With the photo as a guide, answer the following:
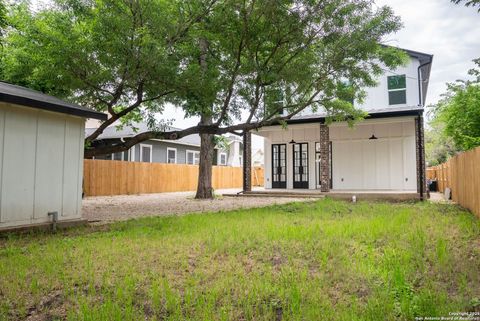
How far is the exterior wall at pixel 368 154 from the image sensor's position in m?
16.1

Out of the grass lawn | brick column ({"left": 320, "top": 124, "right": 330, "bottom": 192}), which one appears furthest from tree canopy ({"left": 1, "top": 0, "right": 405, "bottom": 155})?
brick column ({"left": 320, "top": 124, "right": 330, "bottom": 192})

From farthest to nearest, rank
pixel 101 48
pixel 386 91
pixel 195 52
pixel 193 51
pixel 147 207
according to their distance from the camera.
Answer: pixel 386 91, pixel 147 207, pixel 195 52, pixel 193 51, pixel 101 48

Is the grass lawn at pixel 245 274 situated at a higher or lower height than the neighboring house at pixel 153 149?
lower

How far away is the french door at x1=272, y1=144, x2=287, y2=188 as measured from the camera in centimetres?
1855

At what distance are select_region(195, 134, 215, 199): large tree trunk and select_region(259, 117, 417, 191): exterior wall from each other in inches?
125

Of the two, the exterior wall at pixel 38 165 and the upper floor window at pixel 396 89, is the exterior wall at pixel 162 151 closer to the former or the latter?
the exterior wall at pixel 38 165

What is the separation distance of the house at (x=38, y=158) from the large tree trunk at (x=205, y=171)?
338 inches

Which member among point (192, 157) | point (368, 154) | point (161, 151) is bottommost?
point (368, 154)

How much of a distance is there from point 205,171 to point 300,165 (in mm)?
5007

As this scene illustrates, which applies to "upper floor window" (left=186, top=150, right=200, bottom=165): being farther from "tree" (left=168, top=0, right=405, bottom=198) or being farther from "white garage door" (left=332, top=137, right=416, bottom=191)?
"tree" (left=168, top=0, right=405, bottom=198)

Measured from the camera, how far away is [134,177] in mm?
18750

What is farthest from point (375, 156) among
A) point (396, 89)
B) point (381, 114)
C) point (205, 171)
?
point (205, 171)

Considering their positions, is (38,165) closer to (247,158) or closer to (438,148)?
(247,158)

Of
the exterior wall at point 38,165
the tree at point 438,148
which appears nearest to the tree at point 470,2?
the exterior wall at point 38,165
